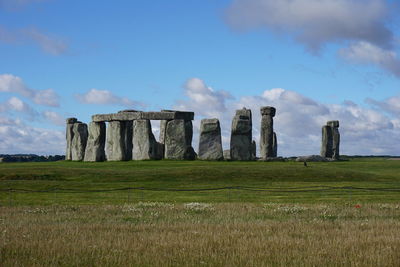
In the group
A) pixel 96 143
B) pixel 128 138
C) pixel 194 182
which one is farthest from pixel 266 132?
pixel 194 182

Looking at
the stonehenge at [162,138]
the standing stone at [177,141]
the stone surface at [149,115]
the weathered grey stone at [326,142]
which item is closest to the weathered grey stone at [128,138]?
the stonehenge at [162,138]

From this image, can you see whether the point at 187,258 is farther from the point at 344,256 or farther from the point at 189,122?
the point at 189,122

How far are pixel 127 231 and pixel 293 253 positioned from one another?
454 centimetres

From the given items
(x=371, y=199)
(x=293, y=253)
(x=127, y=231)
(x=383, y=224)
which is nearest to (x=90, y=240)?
(x=127, y=231)

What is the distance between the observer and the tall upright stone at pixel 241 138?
48875mm

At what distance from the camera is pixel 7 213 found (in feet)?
62.8

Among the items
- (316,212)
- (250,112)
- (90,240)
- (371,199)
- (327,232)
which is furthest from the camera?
(250,112)

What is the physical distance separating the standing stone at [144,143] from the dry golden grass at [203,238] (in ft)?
99.5

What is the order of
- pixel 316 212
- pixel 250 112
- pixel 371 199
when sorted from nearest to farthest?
pixel 316 212 < pixel 371 199 < pixel 250 112

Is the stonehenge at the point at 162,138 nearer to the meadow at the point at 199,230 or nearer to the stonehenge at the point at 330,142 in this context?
the stonehenge at the point at 330,142

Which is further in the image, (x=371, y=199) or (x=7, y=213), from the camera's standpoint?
(x=371, y=199)

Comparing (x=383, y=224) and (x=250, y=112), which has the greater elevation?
(x=250, y=112)

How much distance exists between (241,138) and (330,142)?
1231cm

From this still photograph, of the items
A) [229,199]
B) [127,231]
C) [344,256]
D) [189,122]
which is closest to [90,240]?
[127,231]
